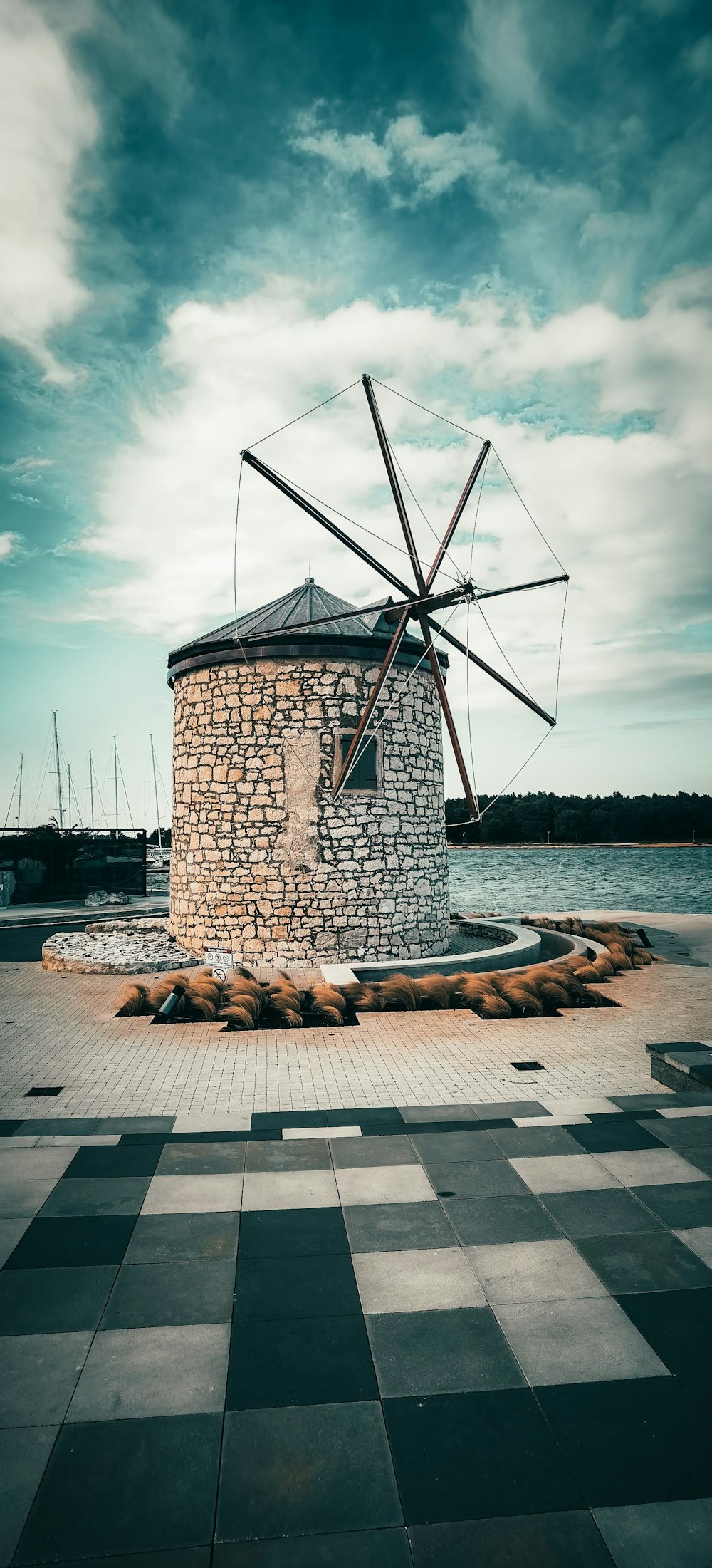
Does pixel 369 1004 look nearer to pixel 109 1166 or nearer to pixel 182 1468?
pixel 109 1166

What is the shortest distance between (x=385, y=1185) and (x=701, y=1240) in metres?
2.29

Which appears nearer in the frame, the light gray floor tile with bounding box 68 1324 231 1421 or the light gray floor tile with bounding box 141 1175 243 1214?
the light gray floor tile with bounding box 68 1324 231 1421

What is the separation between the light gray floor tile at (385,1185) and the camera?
596cm

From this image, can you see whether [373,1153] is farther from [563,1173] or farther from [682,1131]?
[682,1131]

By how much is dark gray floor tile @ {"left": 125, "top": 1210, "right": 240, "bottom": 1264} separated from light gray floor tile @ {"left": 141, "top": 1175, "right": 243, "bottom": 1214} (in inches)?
3.2

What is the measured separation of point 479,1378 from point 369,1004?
8571 millimetres

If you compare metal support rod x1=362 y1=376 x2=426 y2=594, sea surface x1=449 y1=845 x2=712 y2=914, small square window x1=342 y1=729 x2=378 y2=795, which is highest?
metal support rod x1=362 y1=376 x2=426 y2=594

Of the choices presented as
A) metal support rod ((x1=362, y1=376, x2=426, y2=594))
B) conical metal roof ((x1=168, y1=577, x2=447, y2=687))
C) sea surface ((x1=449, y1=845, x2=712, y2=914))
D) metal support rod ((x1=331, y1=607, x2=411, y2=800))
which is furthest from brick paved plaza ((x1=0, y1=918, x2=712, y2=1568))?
sea surface ((x1=449, y1=845, x2=712, y2=914))

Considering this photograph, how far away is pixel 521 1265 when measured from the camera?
5031 mm

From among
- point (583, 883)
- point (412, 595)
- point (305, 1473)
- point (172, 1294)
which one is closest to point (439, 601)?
point (412, 595)

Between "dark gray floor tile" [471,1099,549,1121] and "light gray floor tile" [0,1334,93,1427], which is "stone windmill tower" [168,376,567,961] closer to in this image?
"dark gray floor tile" [471,1099,549,1121]

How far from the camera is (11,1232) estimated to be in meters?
5.42

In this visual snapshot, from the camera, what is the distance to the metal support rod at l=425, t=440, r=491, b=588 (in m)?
15.6

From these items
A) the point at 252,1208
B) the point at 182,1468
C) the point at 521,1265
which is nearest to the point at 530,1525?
the point at 182,1468
